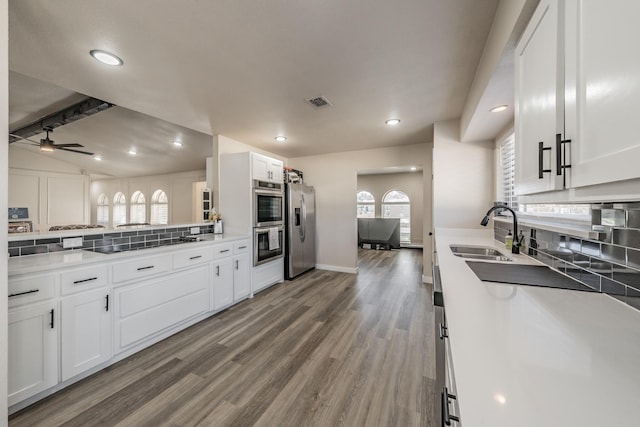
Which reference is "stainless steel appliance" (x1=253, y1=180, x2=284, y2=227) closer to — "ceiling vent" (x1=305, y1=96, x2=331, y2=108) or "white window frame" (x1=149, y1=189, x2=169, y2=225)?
"ceiling vent" (x1=305, y1=96, x2=331, y2=108)

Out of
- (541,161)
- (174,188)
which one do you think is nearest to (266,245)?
(541,161)

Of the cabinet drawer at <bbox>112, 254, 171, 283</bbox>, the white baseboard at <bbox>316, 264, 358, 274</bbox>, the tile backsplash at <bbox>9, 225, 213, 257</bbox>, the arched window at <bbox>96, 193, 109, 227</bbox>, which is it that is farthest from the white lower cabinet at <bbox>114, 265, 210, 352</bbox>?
the arched window at <bbox>96, 193, 109, 227</bbox>

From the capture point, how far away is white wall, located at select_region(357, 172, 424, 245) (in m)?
7.12

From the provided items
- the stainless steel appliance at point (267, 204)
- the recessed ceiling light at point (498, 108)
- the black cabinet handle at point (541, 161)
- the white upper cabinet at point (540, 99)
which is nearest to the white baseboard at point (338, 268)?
the stainless steel appliance at point (267, 204)

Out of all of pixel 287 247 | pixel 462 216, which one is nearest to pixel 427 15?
pixel 462 216

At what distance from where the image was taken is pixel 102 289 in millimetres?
1814

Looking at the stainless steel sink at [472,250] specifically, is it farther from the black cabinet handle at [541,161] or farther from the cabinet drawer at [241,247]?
the cabinet drawer at [241,247]

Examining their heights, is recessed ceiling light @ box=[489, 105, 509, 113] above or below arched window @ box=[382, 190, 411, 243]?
above

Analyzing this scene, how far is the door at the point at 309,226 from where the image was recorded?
14.4 ft

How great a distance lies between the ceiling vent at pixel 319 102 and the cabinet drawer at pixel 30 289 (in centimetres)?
241

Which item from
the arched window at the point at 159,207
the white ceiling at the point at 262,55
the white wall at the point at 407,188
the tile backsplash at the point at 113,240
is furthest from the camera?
the arched window at the point at 159,207

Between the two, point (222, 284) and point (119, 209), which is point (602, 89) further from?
point (119, 209)

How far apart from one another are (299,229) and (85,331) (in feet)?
9.52

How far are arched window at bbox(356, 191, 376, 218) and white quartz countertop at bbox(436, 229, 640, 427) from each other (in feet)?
21.8
